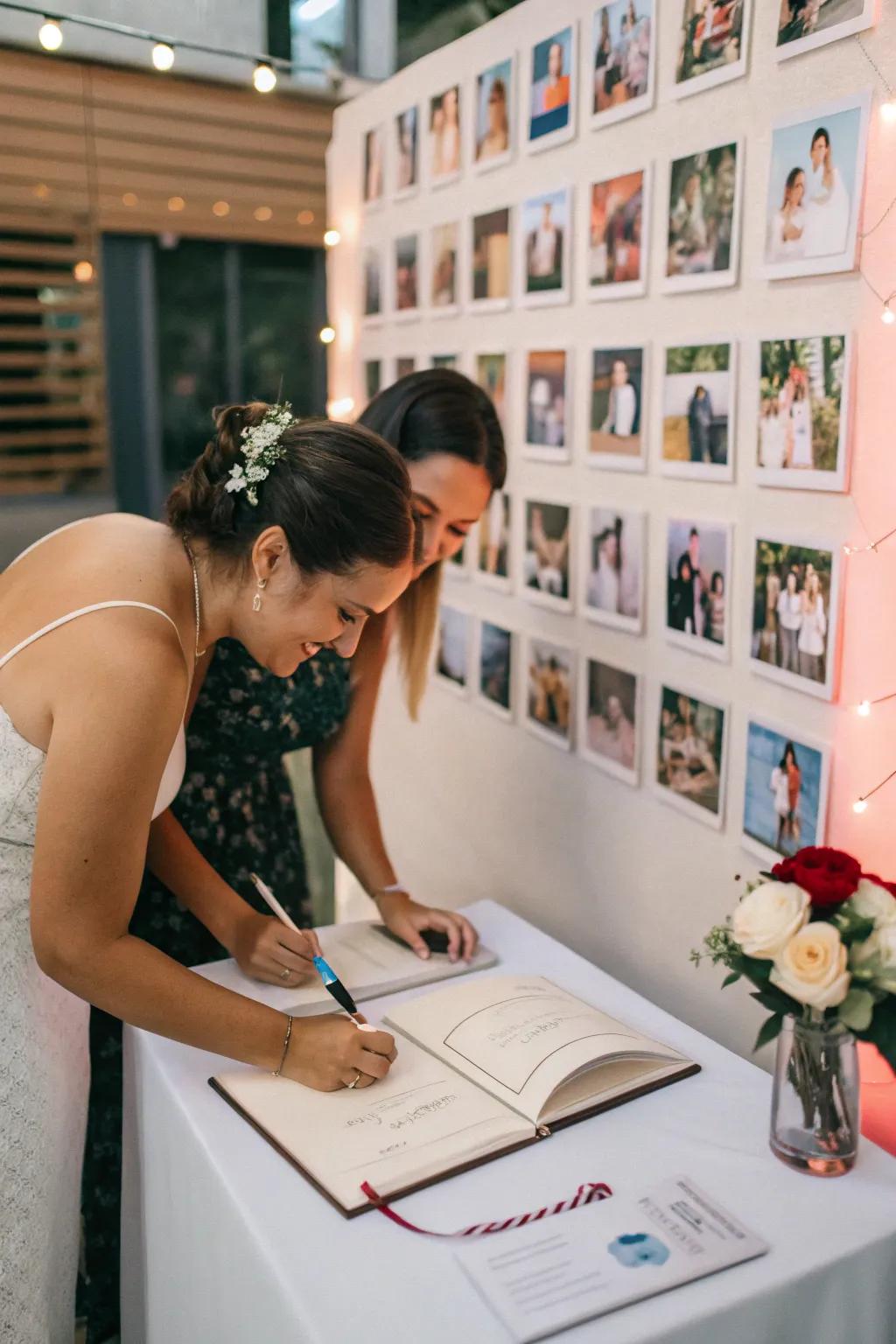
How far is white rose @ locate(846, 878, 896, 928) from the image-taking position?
1118 mm

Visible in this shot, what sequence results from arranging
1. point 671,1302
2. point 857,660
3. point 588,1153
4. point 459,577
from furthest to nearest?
point 459,577
point 857,660
point 588,1153
point 671,1302

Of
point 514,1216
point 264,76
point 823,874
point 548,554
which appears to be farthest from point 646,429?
point 264,76

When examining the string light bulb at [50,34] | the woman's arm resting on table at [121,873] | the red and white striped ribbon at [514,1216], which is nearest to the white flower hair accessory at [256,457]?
the woman's arm resting on table at [121,873]

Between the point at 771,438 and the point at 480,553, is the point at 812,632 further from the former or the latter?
A: the point at 480,553

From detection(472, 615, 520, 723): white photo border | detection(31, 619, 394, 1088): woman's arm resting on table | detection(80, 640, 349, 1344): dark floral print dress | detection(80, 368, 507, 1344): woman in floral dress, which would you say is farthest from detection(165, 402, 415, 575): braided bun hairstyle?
detection(472, 615, 520, 723): white photo border

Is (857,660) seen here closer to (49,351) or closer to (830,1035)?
(830,1035)

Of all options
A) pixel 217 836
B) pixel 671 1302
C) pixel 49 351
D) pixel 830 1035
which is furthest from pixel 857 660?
pixel 49 351

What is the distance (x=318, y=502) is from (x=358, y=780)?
0.76 m

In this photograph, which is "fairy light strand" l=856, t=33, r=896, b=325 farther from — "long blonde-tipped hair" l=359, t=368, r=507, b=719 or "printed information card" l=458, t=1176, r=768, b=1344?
"printed information card" l=458, t=1176, r=768, b=1344

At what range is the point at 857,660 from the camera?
4.56 ft

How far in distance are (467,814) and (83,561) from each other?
1215 mm

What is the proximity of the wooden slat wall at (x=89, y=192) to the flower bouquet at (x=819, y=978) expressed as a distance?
10.9 ft

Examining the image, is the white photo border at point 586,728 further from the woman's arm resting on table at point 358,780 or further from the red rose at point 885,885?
the red rose at point 885,885

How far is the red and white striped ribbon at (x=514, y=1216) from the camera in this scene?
1119mm
